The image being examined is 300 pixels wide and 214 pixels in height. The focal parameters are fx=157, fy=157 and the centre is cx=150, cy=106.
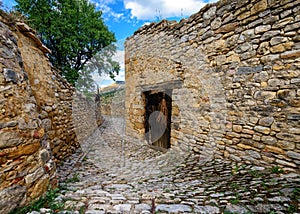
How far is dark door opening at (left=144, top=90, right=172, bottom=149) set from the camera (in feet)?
15.5

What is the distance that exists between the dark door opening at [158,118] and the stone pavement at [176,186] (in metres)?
0.94

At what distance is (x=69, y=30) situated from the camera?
30.9 feet

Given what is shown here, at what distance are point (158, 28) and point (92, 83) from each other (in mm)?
8973

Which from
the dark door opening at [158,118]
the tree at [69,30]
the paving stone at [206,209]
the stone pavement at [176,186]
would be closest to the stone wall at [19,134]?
the stone pavement at [176,186]

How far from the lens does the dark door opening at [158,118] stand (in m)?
4.73

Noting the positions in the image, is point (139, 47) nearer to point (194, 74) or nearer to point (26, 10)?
point (194, 74)

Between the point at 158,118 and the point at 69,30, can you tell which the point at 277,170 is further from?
the point at 69,30

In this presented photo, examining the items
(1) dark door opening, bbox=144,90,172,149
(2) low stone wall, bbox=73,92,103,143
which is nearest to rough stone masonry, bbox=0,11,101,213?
(2) low stone wall, bbox=73,92,103,143

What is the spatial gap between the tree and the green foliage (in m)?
9.02

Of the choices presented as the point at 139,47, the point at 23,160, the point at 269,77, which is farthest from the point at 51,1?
the point at 269,77

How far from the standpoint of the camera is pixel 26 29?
2.75m

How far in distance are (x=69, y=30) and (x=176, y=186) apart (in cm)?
1053

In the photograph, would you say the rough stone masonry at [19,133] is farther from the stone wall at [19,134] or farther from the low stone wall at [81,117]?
the low stone wall at [81,117]

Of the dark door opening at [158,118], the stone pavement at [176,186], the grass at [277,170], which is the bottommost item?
the stone pavement at [176,186]
